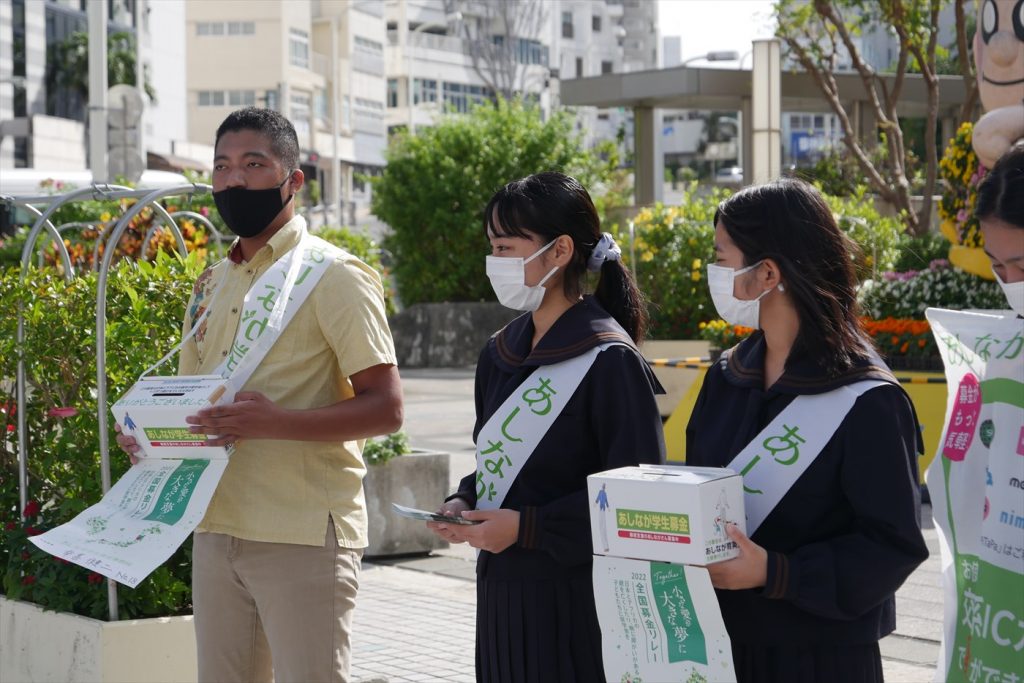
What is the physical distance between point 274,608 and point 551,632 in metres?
0.76

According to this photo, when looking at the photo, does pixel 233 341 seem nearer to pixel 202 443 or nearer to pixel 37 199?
pixel 202 443

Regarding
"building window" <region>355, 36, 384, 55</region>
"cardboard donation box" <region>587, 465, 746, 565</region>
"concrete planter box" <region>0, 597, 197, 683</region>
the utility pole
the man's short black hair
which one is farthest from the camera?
"building window" <region>355, 36, 384, 55</region>

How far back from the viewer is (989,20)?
26.7 ft

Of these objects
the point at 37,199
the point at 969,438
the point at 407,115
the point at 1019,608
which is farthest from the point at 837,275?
the point at 407,115

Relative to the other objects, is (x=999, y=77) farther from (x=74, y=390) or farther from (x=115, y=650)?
(x=115, y=650)

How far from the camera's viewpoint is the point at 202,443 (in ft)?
11.2

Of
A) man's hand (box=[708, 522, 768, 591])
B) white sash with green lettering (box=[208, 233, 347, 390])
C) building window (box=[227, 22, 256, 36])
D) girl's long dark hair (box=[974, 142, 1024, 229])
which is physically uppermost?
building window (box=[227, 22, 256, 36])

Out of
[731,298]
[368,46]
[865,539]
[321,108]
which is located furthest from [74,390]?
[368,46]

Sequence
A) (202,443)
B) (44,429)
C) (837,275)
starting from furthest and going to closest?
(44,429), (202,443), (837,275)

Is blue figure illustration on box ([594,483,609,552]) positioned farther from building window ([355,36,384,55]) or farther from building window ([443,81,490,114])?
building window ([443,81,490,114])

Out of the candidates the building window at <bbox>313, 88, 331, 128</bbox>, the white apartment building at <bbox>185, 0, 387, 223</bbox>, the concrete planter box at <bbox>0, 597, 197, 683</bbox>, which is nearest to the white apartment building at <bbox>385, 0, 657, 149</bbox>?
the white apartment building at <bbox>185, 0, 387, 223</bbox>

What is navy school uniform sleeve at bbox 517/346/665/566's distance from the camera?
294 cm

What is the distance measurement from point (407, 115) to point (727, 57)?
162 feet

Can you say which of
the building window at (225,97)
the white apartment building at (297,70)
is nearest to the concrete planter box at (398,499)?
the white apartment building at (297,70)
